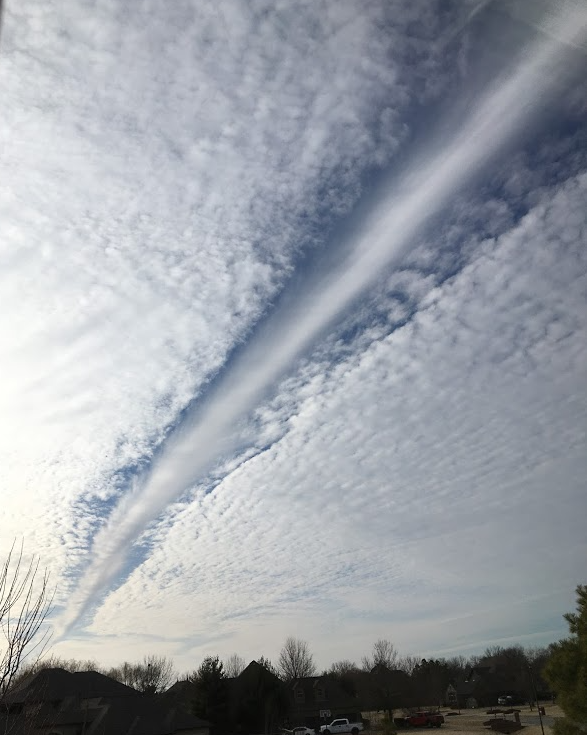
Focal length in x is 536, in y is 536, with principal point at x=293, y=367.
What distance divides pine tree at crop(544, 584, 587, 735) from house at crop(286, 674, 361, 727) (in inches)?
2721

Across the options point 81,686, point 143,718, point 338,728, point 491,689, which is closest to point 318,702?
point 338,728

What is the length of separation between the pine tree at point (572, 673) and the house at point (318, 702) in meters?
69.1

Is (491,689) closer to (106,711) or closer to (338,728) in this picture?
(338,728)

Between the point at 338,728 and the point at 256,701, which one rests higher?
the point at 256,701

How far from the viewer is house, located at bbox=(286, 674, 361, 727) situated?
73688 mm

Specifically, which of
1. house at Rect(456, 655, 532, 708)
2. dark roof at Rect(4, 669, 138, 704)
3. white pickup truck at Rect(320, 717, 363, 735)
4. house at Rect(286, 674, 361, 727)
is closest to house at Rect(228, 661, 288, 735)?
white pickup truck at Rect(320, 717, 363, 735)

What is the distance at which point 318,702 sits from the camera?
75.7 meters

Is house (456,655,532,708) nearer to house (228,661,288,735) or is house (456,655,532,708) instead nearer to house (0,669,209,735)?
house (228,661,288,735)

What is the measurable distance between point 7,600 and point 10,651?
3.55 ft

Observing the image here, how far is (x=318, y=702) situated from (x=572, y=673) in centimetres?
7402

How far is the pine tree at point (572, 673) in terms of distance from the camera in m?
12.8

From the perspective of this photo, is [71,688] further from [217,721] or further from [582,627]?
[582,627]

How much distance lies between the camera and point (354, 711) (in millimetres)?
76250

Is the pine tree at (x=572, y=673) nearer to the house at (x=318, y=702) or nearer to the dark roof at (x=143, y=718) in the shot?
the dark roof at (x=143, y=718)
